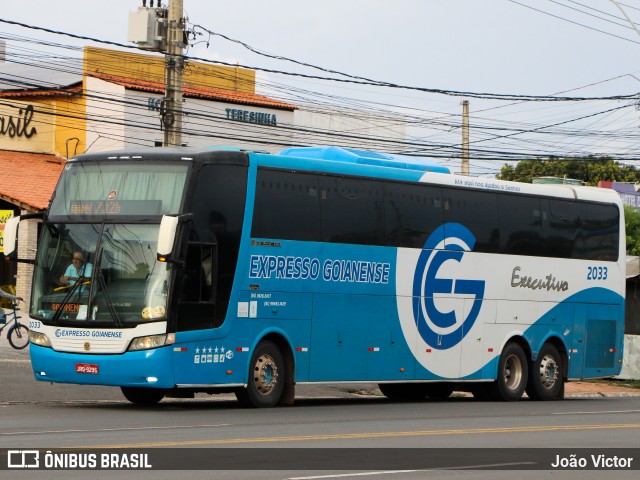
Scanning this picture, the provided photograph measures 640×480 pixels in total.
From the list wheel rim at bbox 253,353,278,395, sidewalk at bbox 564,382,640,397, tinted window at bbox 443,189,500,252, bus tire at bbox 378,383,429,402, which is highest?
tinted window at bbox 443,189,500,252

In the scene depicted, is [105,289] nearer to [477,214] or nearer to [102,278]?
[102,278]

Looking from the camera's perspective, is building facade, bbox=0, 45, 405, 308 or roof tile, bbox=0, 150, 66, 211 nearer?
roof tile, bbox=0, 150, 66, 211

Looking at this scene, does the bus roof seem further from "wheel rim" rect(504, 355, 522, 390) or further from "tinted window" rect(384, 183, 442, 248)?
"wheel rim" rect(504, 355, 522, 390)

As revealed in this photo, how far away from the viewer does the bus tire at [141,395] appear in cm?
2038

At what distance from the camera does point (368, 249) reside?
21.4 meters

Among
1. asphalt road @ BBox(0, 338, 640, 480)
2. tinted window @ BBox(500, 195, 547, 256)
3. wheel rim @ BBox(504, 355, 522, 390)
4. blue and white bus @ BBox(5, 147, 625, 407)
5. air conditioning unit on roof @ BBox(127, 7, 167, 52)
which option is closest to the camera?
asphalt road @ BBox(0, 338, 640, 480)

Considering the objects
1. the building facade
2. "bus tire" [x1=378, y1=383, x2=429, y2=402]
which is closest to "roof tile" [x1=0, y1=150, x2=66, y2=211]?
the building facade

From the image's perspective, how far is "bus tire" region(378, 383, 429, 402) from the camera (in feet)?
83.1

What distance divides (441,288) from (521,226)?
2491mm

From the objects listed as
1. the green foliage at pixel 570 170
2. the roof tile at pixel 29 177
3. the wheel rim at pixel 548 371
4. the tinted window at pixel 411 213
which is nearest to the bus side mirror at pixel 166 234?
the tinted window at pixel 411 213

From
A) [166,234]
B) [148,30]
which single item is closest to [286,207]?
[166,234]

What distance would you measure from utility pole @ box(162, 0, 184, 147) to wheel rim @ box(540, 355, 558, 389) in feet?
31.0

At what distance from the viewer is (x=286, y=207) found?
19.9 metres

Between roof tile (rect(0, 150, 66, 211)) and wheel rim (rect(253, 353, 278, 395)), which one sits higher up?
roof tile (rect(0, 150, 66, 211))
